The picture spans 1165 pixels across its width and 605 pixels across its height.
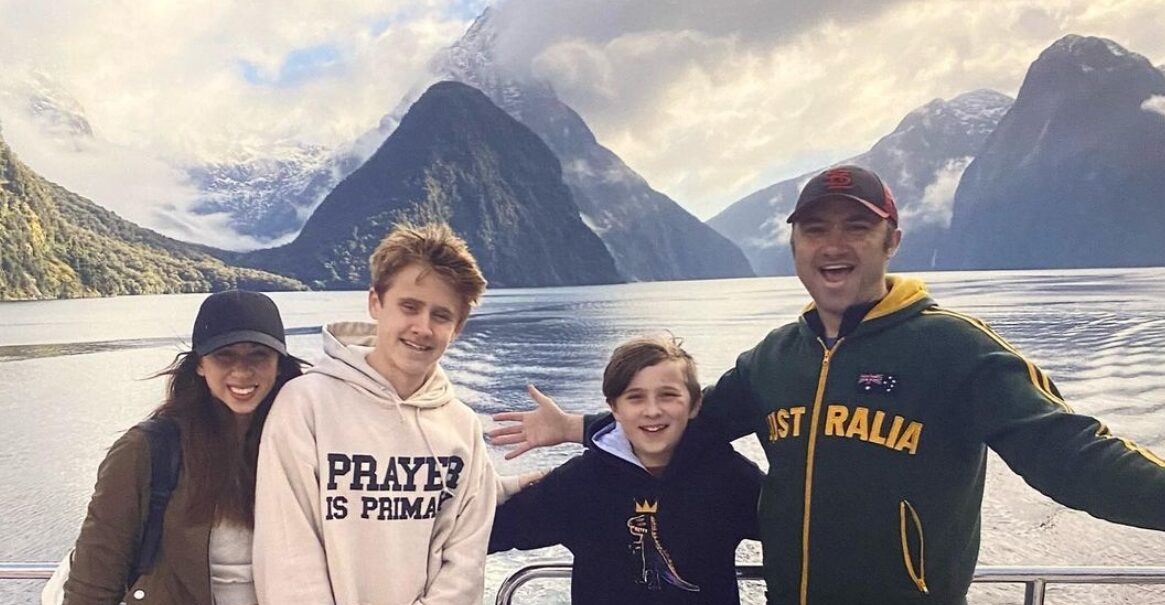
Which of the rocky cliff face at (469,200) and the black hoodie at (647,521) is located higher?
the rocky cliff face at (469,200)

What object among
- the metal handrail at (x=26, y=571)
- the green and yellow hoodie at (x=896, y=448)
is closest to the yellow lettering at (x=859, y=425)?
the green and yellow hoodie at (x=896, y=448)

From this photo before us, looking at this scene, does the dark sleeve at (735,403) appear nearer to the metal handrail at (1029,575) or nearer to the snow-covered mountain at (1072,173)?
the metal handrail at (1029,575)

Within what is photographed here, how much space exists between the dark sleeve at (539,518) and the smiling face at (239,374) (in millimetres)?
662

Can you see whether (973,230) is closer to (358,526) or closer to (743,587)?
(743,587)

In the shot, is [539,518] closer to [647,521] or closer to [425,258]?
[647,521]

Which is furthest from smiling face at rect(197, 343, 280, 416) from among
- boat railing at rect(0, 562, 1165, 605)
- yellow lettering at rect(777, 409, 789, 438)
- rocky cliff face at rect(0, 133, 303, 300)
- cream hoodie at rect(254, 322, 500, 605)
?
rocky cliff face at rect(0, 133, 303, 300)

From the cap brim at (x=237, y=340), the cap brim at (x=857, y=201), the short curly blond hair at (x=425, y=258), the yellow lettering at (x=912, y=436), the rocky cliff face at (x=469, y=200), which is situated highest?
the rocky cliff face at (x=469, y=200)

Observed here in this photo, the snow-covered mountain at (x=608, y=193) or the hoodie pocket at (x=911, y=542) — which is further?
the snow-covered mountain at (x=608, y=193)

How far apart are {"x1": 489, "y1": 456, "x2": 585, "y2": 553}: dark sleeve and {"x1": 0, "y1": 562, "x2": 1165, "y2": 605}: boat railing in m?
0.09

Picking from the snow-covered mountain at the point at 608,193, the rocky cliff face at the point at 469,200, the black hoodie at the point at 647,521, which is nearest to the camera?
the black hoodie at the point at 647,521

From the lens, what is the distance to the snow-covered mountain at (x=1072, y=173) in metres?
96.9

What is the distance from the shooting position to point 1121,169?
97.3m

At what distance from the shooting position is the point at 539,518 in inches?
81.4

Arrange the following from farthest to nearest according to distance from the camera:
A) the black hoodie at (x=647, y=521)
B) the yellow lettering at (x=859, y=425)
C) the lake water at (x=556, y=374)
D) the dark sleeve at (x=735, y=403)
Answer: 1. the lake water at (x=556, y=374)
2. the dark sleeve at (x=735, y=403)
3. the black hoodie at (x=647, y=521)
4. the yellow lettering at (x=859, y=425)
